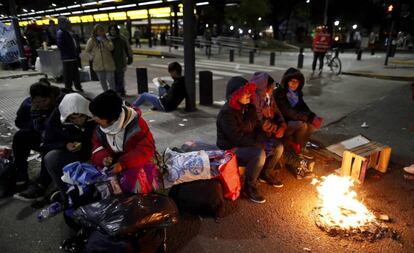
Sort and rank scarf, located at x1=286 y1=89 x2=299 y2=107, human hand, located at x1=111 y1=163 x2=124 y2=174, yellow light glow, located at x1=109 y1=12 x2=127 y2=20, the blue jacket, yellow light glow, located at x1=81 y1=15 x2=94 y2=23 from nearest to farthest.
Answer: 1. human hand, located at x1=111 y1=163 x2=124 y2=174
2. scarf, located at x1=286 y1=89 x2=299 y2=107
3. the blue jacket
4. yellow light glow, located at x1=109 y1=12 x2=127 y2=20
5. yellow light glow, located at x1=81 y1=15 x2=94 y2=23

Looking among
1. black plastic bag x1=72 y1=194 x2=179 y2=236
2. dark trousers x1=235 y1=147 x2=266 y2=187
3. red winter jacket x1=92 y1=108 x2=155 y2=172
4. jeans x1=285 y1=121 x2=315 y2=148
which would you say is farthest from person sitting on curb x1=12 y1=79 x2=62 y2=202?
jeans x1=285 y1=121 x2=315 y2=148

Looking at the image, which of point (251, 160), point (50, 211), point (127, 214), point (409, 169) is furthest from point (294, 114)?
point (50, 211)

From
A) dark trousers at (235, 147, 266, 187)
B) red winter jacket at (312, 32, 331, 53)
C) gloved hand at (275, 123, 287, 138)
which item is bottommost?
dark trousers at (235, 147, 266, 187)

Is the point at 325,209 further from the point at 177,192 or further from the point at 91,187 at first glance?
the point at 91,187

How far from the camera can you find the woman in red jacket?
287cm

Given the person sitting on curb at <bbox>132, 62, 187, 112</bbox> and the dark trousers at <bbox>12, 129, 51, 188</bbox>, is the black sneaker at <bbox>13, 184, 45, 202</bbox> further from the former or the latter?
the person sitting on curb at <bbox>132, 62, 187, 112</bbox>

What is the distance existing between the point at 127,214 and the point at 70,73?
7.83 metres

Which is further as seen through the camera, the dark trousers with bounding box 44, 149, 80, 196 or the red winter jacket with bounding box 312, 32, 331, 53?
the red winter jacket with bounding box 312, 32, 331, 53

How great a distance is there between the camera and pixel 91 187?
2.93 meters

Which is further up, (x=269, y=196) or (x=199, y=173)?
(x=199, y=173)

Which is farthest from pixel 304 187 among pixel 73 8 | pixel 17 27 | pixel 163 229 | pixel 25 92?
pixel 73 8

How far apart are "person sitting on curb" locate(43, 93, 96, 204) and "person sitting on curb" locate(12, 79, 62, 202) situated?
0.27m

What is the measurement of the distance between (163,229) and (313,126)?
9.47ft

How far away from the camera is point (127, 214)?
2.51m
